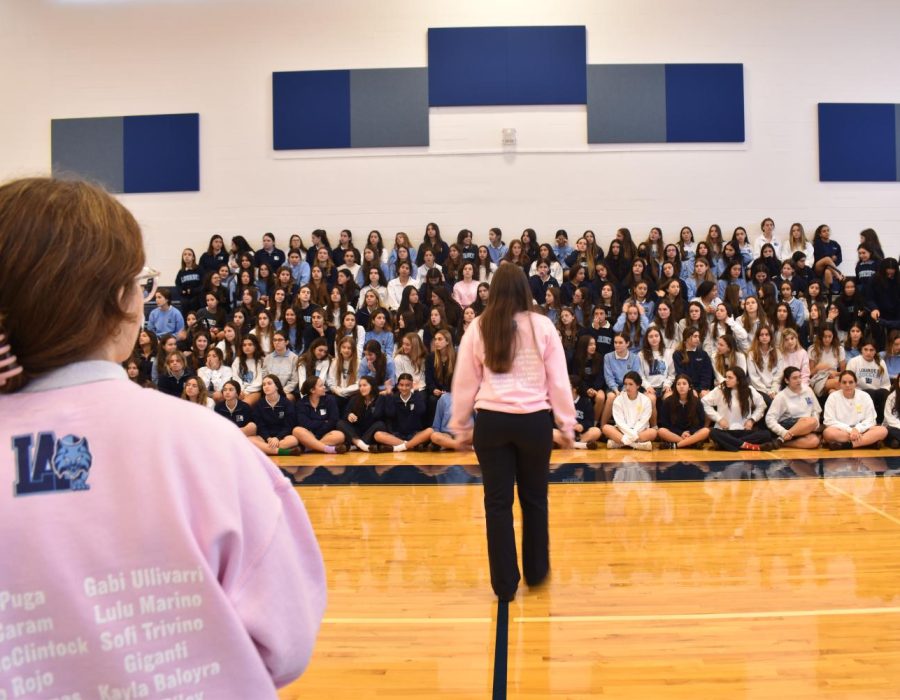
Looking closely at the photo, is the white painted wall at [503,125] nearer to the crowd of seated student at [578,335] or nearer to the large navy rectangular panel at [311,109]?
the large navy rectangular panel at [311,109]

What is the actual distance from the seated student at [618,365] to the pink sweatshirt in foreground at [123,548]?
10.2m

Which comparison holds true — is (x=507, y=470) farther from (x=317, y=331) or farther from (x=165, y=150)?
(x=165, y=150)

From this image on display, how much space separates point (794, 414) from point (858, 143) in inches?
289

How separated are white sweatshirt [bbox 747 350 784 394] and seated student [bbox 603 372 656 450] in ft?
5.64

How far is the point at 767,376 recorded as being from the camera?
11.2 meters

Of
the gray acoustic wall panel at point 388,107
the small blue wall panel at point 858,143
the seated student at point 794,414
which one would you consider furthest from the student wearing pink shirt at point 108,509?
the small blue wall panel at point 858,143

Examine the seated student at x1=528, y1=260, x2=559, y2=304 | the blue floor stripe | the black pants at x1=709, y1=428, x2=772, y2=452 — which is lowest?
the blue floor stripe

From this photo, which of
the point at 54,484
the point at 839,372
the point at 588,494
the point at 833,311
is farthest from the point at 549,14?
the point at 54,484

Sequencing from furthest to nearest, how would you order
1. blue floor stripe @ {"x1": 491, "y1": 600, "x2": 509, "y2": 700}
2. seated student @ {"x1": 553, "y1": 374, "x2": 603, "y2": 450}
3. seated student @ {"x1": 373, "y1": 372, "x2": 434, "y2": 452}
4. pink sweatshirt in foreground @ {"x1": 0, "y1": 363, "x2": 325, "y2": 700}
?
1. seated student @ {"x1": 373, "y1": 372, "x2": 434, "y2": 452}
2. seated student @ {"x1": 553, "y1": 374, "x2": 603, "y2": 450}
3. blue floor stripe @ {"x1": 491, "y1": 600, "x2": 509, "y2": 700}
4. pink sweatshirt in foreground @ {"x1": 0, "y1": 363, "x2": 325, "y2": 700}

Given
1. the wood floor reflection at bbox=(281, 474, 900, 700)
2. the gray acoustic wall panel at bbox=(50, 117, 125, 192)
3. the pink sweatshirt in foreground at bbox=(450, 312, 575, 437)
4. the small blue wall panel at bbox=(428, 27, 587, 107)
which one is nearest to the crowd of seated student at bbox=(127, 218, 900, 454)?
the gray acoustic wall panel at bbox=(50, 117, 125, 192)

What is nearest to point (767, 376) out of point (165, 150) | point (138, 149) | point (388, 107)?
point (388, 107)

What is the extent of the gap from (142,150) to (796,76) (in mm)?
11916

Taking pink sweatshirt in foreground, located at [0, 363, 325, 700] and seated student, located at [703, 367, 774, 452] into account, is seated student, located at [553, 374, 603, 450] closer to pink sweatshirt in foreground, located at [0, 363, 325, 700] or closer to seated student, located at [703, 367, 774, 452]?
seated student, located at [703, 367, 774, 452]

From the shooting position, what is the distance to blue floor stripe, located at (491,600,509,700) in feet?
11.4
